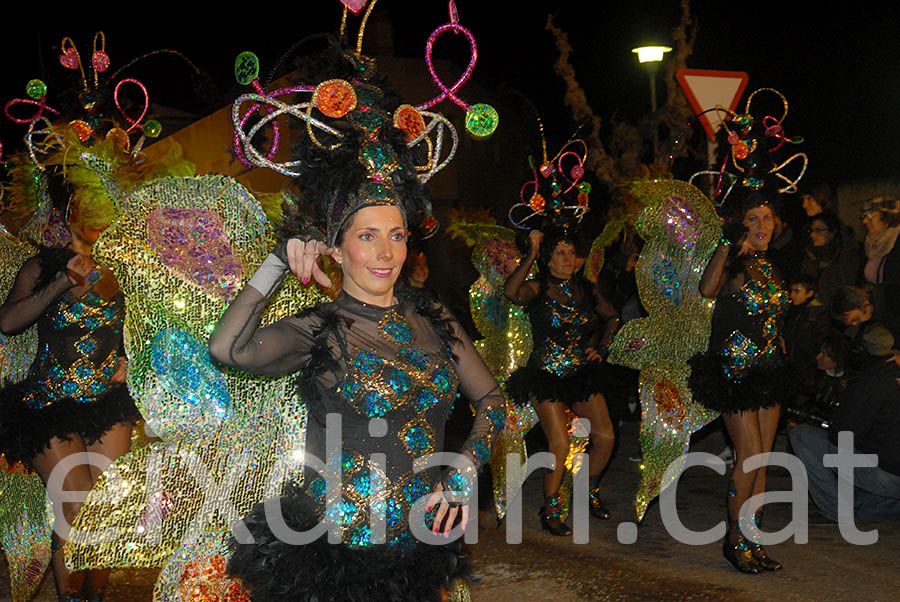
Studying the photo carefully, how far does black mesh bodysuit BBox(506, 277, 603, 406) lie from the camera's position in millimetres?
6215

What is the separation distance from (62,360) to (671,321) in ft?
10.9

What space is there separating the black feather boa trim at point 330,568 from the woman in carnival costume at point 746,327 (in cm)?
272

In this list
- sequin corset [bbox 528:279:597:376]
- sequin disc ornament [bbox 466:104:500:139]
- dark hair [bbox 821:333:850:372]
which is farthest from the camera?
dark hair [bbox 821:333:850:372]

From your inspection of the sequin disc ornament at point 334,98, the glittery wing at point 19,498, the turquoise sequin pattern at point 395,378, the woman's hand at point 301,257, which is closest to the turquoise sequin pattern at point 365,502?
the turquoise sequin pattern at point 395,378

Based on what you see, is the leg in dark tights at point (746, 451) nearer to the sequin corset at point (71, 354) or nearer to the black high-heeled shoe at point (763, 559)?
the black high-heeled shoe at point (763, 559)

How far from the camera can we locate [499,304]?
22.4 feet

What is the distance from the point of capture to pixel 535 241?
249 inches

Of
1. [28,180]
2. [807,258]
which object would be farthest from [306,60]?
[807,258]

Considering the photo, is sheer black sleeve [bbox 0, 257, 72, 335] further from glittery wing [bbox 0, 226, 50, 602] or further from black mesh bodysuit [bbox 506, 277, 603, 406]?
black mesh bodysuit [bbox 506, 277, 603, 406]

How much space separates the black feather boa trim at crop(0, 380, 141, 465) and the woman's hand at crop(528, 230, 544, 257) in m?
2.68

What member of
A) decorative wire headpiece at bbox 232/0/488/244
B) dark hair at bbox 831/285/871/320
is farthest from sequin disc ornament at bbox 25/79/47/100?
dark hair at bbox 831/285/871/320

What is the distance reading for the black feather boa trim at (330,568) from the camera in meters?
2.72

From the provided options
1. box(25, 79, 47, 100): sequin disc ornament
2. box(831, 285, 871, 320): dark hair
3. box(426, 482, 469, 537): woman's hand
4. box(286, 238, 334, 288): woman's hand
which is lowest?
box(426, 482, 469, 537): woman's hand

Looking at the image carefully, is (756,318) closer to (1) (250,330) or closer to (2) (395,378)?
(2) (395,378)
